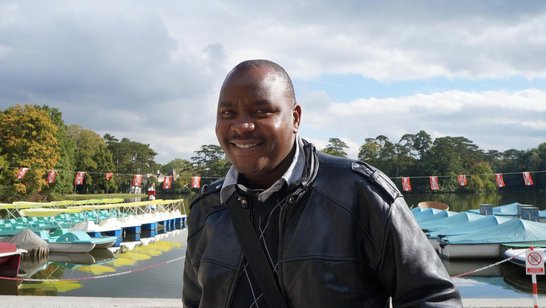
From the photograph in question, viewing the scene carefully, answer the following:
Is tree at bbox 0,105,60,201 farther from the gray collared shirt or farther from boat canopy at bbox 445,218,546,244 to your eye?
the gray collared shirt

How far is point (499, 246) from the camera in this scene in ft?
56.1

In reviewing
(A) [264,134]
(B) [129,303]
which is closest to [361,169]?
(A) [264,134]

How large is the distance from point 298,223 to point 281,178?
6.1 inches

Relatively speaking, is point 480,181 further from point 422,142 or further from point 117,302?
point 117,302

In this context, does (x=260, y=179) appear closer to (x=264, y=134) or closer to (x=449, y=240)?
(x=264, y=134)

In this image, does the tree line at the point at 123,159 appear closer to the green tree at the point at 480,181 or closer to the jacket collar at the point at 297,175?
the green tree at the point at 480,181

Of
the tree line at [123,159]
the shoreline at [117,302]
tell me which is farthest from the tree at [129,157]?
the shoreline at [117,302]

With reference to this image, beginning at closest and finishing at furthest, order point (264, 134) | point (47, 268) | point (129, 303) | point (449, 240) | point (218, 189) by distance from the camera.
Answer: point (264, 134)
point (218, 189)
point (129, 303)
point (47, 268)
point (449, 240)

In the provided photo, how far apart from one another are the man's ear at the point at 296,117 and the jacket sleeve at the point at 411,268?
42 cm

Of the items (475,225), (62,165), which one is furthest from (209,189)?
(62,165)

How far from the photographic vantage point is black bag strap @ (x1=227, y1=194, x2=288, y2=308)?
1.48 metres

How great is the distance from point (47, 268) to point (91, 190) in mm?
55621

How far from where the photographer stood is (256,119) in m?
1.51

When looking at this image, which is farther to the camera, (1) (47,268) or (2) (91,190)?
(2) (91,190)
